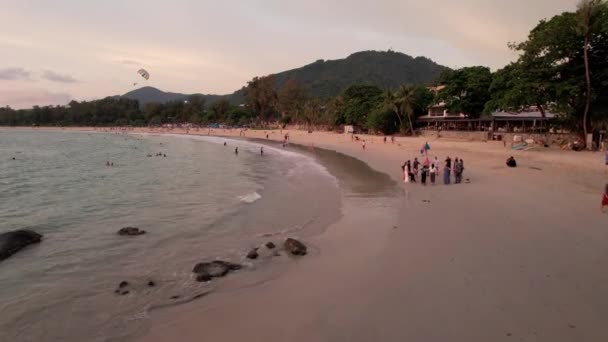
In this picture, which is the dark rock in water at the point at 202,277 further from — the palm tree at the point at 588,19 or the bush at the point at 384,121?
the bush at the point at 384,121

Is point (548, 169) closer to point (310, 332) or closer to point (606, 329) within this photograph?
point (606, 329)

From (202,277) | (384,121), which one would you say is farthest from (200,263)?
(384,121)

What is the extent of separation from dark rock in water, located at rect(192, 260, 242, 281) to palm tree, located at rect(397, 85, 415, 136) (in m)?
53.8

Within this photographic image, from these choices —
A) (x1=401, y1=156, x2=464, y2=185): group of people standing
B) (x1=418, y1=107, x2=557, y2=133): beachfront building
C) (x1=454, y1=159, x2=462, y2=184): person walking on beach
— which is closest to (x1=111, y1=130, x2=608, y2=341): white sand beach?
(x1=401, y1=156, x2=464, y2=185): group of people standing

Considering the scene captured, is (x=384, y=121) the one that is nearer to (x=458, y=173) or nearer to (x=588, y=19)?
(x=588, y=19)

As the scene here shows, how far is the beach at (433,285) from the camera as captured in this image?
242 inches

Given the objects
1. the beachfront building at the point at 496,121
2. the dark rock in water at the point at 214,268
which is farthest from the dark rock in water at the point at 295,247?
the beachfront building at the point at 496,121

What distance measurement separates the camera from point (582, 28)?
28.7m

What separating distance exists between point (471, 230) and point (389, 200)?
5.47 m

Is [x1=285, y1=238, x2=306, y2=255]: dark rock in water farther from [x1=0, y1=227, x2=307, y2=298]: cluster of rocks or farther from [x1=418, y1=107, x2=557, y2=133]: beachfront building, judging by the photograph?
[x1=418, y1=107, x2=557, y2=133]: beachfront building

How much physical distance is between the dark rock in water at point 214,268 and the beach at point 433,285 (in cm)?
57

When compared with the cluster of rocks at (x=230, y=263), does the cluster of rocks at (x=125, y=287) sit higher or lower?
lower

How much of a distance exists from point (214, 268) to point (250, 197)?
10.0 metres

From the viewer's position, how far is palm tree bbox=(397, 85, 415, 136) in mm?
60062
